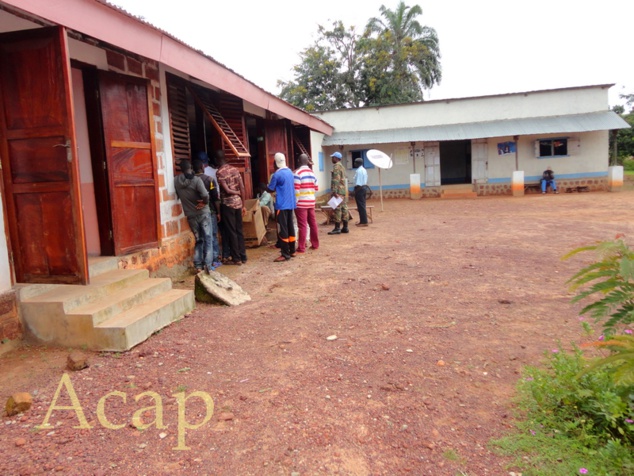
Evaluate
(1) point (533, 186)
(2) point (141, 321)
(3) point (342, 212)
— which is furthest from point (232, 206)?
(1) point (533, 186)

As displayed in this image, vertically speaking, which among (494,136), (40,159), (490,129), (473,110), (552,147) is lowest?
(40,159)

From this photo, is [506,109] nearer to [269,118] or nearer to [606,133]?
[606,133]

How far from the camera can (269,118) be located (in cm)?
1044

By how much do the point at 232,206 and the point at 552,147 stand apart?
16.1m

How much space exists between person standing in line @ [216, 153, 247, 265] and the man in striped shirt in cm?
98

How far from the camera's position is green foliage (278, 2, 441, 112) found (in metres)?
24.0

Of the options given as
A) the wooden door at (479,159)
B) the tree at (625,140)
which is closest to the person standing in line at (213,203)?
the wooden door at (479,159)

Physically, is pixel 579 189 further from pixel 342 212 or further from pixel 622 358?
pixel 622 358

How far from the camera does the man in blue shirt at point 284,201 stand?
23.7ft

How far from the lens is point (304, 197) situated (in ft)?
25.0

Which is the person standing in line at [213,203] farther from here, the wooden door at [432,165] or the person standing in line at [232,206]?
the wooden door at [432,165]

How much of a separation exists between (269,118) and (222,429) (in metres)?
8.75

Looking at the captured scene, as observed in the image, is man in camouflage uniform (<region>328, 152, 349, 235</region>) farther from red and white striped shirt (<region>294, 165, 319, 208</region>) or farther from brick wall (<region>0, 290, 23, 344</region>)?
brick wall (<region>0, 290, 23, 344</region>)

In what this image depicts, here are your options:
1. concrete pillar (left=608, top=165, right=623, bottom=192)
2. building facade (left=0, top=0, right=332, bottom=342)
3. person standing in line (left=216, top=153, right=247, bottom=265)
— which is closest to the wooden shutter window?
building facade (left=0, top=0, right=332, bottom=342)
